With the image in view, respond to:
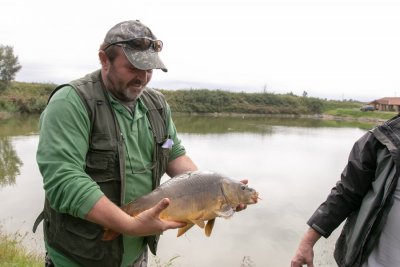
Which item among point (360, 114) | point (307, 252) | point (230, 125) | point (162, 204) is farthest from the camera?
point (360, 114)

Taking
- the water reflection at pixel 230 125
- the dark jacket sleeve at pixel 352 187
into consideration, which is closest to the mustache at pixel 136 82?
the dark jacket sleeve at pixel 352 187

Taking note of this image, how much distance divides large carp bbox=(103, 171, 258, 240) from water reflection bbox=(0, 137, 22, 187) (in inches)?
423

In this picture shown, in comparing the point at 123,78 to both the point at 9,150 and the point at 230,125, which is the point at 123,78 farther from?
the point at 230,125

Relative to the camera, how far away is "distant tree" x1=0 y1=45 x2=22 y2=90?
4016cm

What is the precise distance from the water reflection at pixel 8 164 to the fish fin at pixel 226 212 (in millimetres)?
10829

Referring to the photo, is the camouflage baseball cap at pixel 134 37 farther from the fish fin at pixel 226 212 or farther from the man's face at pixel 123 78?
the fish fin at pixel 226 212

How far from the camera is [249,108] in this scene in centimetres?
6631

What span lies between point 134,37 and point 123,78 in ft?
0.83

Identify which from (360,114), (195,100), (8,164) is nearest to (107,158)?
(8,164)

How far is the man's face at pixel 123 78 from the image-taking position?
7.39 feet

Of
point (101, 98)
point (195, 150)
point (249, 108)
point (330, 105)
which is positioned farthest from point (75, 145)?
point (330, 105)

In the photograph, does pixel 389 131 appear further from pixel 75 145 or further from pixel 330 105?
pixel 330 105

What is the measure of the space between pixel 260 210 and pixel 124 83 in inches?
356

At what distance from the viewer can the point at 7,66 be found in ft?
133
